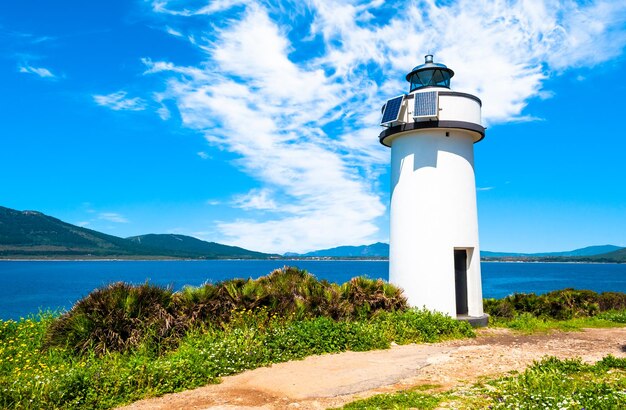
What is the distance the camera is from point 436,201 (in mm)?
12977

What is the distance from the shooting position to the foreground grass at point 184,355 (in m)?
6.09

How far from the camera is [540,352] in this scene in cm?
961

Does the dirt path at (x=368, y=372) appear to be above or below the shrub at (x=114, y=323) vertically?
below

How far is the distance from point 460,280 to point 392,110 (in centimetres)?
578

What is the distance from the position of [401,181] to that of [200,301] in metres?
7.16

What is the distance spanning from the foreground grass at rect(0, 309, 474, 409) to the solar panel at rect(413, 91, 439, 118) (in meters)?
5.70

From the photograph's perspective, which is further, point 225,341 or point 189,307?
point 189,307

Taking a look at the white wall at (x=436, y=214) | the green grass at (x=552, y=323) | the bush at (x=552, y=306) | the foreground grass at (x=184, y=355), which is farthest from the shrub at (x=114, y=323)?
the bush at (x=552, y=306)

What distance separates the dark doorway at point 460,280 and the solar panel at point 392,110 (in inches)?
181

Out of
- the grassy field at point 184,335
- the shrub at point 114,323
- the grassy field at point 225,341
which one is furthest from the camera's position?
the shrub at point 114,323

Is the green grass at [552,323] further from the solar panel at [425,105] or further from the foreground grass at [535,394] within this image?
the solar panel at [425,105]

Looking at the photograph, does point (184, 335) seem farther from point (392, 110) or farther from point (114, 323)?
point (392, 110)

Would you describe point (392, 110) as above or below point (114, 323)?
above

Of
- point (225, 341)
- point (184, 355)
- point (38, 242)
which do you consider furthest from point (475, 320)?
point (38, 242)
